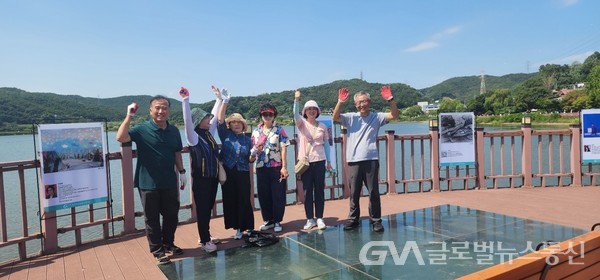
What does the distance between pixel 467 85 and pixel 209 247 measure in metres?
Answer: 137

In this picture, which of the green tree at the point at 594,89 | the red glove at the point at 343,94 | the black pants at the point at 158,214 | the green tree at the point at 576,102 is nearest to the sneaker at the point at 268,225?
the black pants at the point at 158,214

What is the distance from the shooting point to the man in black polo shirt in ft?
10.4

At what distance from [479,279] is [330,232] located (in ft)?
9.37

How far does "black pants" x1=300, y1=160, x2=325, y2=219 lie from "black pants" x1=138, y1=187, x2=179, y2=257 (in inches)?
52.2

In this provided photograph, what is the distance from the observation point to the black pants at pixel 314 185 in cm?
404

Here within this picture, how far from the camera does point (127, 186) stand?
411 centimetres

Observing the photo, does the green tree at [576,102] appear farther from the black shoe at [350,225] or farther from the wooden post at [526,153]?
the black shoe at [350,225]

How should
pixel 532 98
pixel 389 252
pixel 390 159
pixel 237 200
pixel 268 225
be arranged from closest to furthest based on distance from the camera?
pixel 389 252 < pixel 237 200 < pixel 268 225 < pixel 390 159 < pixel 532 98

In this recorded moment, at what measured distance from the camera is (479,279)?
1187 millimetres

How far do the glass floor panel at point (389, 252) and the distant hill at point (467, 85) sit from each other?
121 m

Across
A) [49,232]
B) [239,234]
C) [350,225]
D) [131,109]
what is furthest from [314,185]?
[49,232]

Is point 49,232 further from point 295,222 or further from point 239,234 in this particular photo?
point 295,222

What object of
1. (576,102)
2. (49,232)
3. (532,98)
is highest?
(532,98)

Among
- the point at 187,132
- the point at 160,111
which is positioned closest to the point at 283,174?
the point at 187,132
